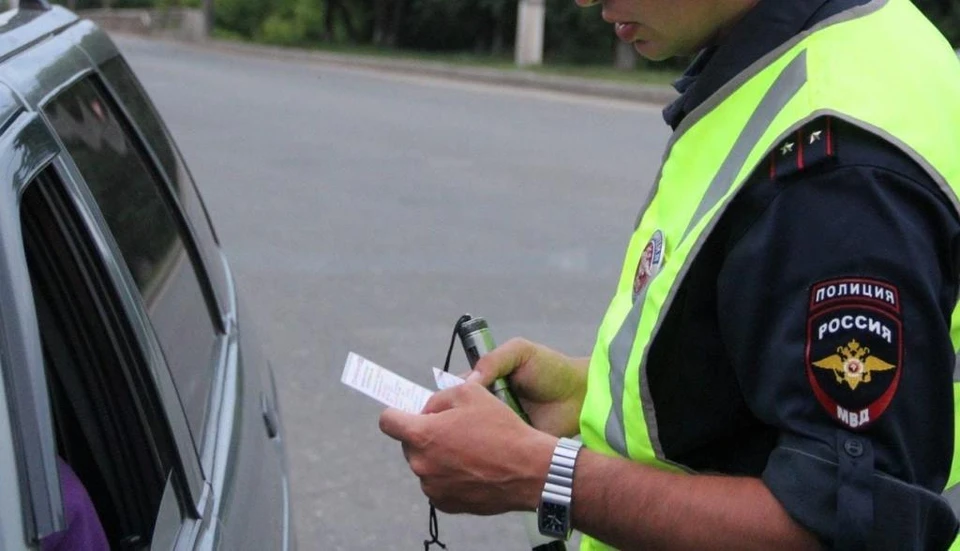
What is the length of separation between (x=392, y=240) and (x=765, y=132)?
677cm

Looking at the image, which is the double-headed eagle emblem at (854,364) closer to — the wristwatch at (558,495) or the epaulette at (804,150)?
the epaulette at (804,150)

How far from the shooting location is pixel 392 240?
804 cm

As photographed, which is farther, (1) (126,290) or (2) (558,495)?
(1) (126,290)

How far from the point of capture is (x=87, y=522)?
172 cm

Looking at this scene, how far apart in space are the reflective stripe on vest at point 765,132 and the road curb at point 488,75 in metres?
12.7

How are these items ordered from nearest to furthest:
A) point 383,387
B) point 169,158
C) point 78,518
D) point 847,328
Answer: point 847,328 → point 383,387 → point 78,518 → point 169,158

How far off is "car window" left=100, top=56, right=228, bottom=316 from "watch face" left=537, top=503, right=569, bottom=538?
4.71 ft

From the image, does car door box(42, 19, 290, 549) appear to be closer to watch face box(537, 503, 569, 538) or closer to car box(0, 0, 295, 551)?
A: car box(0, 0, 295, 551)

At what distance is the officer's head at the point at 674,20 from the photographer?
4.70ft

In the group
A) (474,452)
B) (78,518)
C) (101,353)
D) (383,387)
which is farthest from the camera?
(101,353)

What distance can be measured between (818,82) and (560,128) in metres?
12.6

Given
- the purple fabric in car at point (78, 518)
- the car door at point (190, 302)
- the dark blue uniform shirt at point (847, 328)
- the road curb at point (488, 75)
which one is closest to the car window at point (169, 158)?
the car door at point (190, 302)

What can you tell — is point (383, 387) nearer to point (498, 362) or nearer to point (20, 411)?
point (498, 362)

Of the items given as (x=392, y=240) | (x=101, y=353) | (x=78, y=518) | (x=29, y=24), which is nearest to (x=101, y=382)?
(x=101, y=353)
